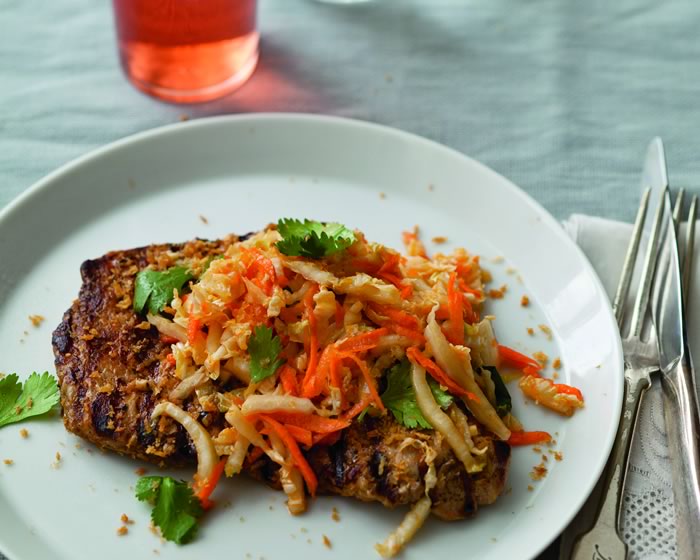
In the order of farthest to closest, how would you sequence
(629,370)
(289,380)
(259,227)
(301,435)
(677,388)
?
(259,227), (629,370), (677,388), (289,380), (301,435)

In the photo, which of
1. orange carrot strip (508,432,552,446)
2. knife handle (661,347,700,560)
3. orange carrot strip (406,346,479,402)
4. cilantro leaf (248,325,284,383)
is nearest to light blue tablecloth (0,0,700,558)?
knife handle (661,347,700,560)

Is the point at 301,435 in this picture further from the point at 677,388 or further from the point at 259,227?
the point at 677,388

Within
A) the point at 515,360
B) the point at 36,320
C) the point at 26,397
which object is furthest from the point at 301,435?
the point at 36,320

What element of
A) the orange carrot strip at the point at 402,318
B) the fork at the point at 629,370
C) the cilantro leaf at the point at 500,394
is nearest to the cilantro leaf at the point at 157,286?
the orange carrot strip at the point at 402,318

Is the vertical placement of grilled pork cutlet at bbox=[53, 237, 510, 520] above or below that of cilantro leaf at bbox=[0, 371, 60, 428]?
above

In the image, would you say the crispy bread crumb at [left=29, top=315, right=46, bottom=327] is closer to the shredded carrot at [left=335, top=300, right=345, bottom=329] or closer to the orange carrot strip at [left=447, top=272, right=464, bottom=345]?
the shredded carrot at [left=335, top=300, right=345, bottom=329]

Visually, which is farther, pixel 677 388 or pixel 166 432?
pixel 677 388

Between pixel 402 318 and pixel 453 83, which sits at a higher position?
pixel 402 318

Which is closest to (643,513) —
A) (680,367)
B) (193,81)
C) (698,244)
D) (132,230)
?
(680,367)
